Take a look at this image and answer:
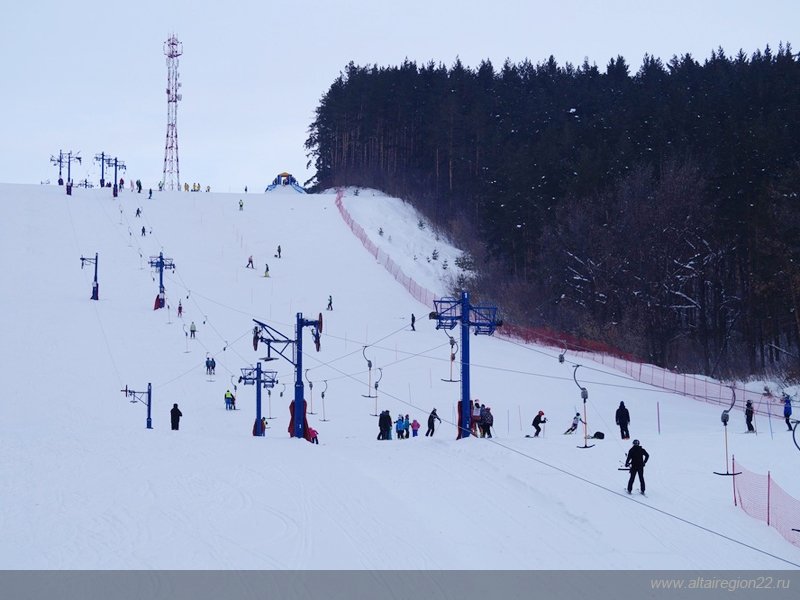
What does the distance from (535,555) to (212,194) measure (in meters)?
75.5

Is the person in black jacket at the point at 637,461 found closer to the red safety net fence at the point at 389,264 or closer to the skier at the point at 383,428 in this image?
the skier at the point at 383,428

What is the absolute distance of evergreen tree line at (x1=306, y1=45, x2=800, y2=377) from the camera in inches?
1852

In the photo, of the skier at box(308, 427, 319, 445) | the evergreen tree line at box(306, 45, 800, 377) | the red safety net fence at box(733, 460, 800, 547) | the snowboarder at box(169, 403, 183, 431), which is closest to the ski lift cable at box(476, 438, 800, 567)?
the red safety net fence at box(733, 460, 800, 547)

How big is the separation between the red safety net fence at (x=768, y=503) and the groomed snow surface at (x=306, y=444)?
10.5 inches

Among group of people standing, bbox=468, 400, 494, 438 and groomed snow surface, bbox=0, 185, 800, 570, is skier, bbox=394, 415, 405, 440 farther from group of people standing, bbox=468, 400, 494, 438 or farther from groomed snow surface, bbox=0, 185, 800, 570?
group of people standing, bbox=468, 400, 494, 438

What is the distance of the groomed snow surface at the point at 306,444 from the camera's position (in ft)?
48.8

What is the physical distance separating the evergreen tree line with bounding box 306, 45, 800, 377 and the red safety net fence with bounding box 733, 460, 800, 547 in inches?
907

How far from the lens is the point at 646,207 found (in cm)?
5281

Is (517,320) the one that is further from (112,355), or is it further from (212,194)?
(212,194)

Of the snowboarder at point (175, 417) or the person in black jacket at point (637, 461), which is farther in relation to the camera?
the snowboarder at point (175, 417)

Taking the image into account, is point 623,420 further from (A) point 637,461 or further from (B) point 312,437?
(B) point 312,437

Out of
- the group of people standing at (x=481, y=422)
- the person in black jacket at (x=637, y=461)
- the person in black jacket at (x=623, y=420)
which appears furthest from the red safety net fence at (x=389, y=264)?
the person in black jacket at (x=637, y=461)

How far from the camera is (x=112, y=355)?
41250 mm

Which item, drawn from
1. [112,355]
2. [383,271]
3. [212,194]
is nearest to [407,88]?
[212,194]
